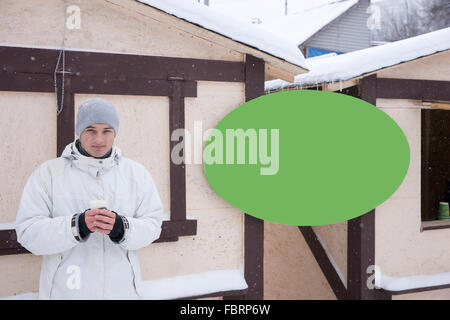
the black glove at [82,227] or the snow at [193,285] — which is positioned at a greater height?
the black glove at [82,227]

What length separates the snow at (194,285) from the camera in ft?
11.7

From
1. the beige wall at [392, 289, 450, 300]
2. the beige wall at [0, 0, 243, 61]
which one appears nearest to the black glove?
the beige wall at [0, 0, 243, 61]

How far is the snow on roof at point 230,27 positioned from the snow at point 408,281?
8.67 ft

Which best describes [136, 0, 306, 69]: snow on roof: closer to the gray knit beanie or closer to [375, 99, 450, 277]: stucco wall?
the gray knit beanie

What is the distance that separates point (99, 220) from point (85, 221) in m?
0.09

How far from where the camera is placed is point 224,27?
139 inches

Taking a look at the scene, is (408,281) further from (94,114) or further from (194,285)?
(94,114)

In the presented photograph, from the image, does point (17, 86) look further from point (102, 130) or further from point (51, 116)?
point (102, 130)

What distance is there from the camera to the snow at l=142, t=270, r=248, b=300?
11.7 feet

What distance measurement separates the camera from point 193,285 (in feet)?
12.1

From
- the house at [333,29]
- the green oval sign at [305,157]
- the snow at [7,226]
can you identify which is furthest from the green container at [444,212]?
the house at [333,29]

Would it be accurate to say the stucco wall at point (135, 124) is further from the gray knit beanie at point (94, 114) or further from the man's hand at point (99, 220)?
the man's hand at point (99, 220)

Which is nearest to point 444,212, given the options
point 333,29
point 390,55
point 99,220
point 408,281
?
point 408,281

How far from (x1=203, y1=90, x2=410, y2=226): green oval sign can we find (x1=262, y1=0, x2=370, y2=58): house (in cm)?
1090
